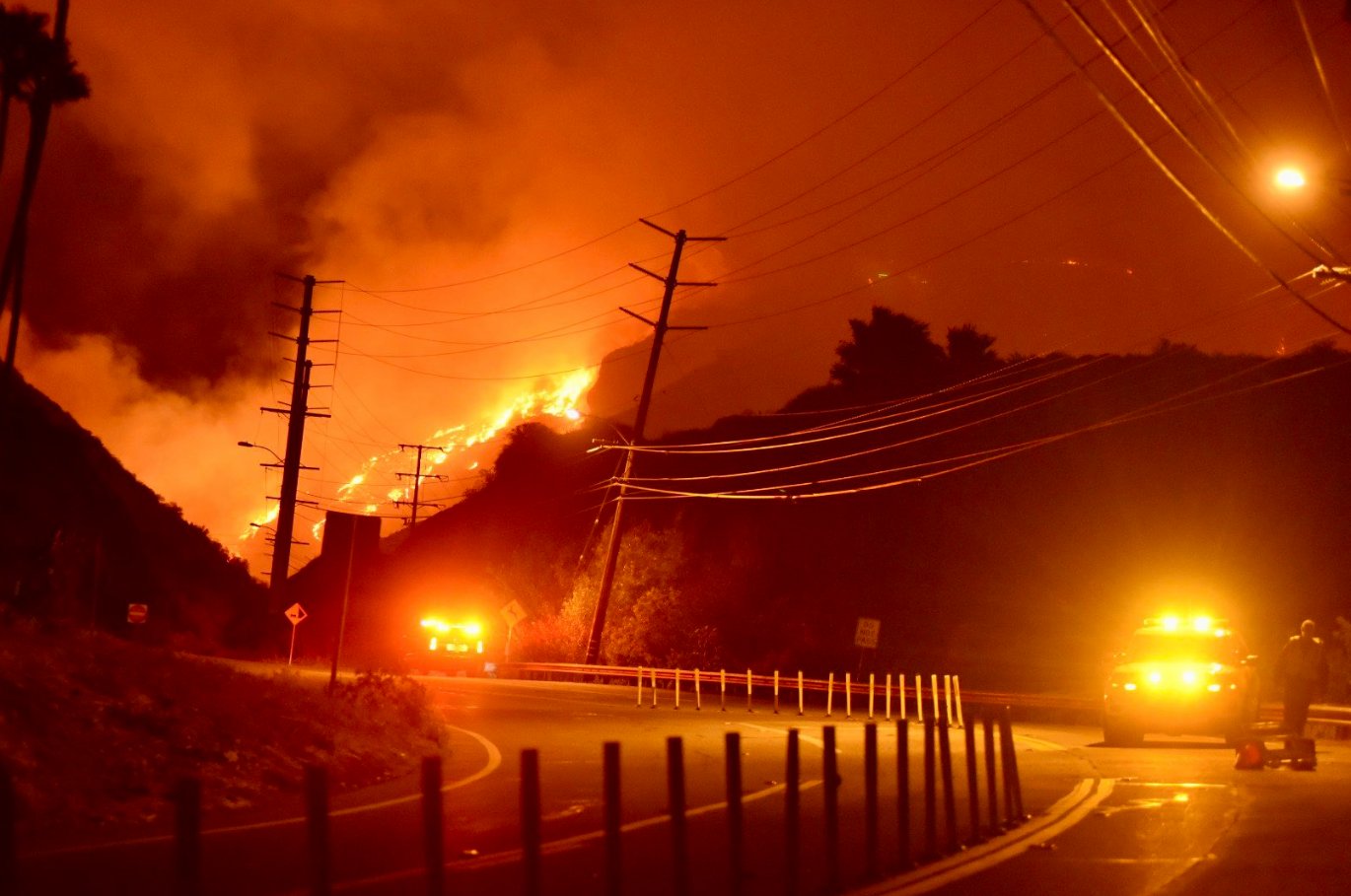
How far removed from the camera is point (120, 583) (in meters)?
60.8

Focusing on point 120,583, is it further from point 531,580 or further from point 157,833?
point 157,833

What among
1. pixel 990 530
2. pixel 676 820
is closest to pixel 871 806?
pixel 676 820

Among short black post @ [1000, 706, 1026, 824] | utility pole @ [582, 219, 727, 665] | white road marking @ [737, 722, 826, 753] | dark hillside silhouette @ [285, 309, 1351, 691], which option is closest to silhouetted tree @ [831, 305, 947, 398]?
dark hillside silhouette @ [285, 309, 1351, 691]

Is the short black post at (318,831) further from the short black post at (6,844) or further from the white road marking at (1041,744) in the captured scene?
the white road marking at (1041,744)

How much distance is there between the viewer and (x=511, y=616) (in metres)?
58.5

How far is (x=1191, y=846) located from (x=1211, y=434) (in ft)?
139

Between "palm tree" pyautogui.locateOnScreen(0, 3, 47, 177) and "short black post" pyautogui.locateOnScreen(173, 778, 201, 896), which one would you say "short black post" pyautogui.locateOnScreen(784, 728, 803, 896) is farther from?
"palm tree" pyautogui.locateOnScreen(0, 3, 47, 177)

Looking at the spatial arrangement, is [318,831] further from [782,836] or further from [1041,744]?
[1041,744]

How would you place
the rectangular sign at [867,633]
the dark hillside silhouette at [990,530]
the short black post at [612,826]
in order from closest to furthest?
the short black post at [612,826] < the rectangular sign at [867,633] < the dark hillside silhouette at [990,530]

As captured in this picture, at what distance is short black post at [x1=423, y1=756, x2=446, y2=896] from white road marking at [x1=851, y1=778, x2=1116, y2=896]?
4.20 metres

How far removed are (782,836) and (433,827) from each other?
671 centimetres

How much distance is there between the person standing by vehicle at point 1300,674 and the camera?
18.8 metres

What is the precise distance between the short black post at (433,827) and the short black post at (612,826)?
1.52 m

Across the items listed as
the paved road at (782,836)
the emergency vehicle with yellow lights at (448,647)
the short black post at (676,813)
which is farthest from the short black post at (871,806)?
the emergency vehicle with yellow lights at (448,647)
